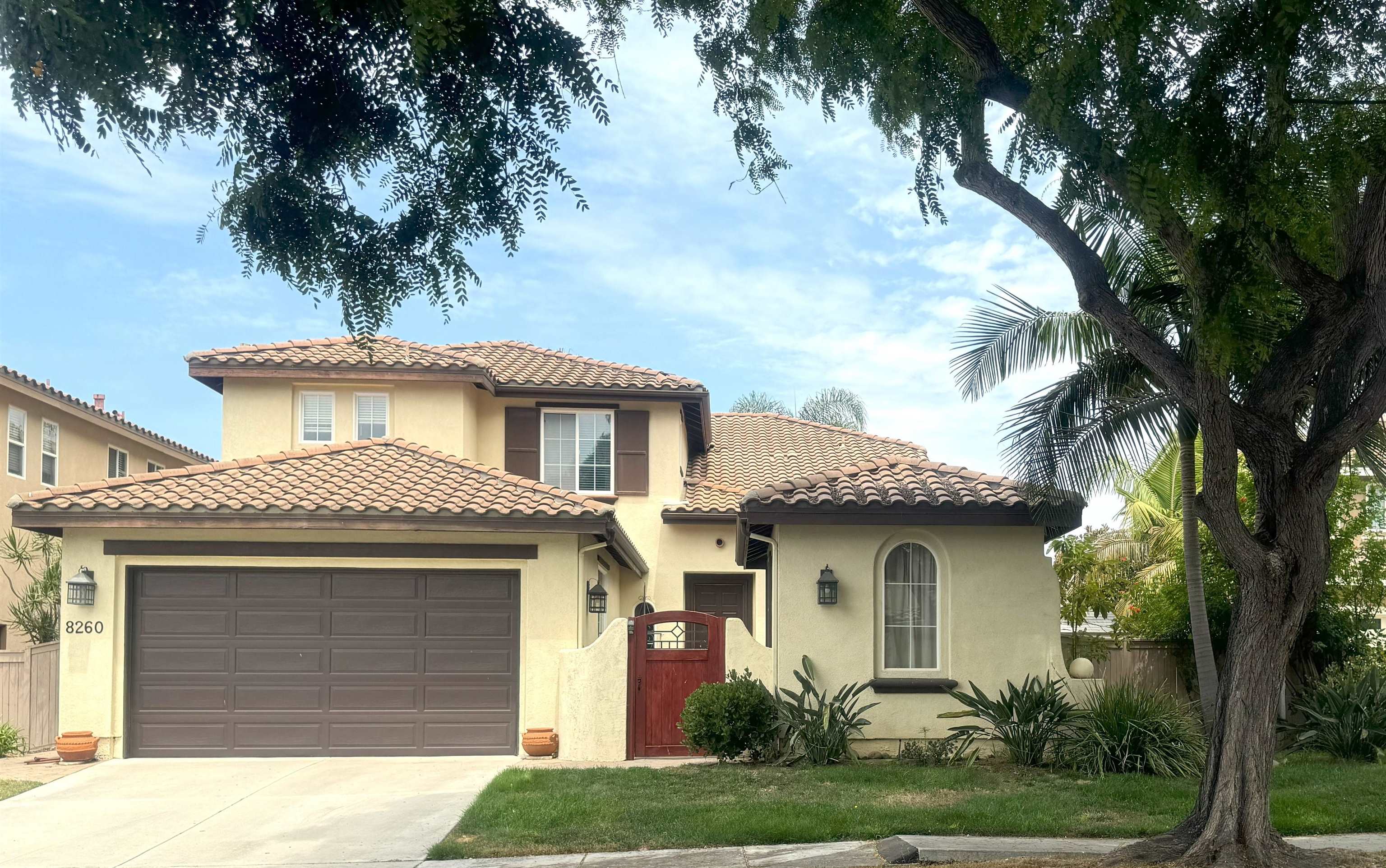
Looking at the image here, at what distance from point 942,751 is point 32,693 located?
1304 centimetres

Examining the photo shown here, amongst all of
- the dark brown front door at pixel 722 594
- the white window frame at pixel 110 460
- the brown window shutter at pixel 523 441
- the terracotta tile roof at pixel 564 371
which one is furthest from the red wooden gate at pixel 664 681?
the white window frame at pixel 110 460

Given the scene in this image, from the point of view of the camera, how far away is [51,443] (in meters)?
24.2

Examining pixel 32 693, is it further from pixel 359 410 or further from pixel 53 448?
pixel 53 448

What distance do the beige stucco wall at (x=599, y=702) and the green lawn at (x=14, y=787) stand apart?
6134 mm

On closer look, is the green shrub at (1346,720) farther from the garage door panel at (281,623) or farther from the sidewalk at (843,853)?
the garage door panel at (281,623)

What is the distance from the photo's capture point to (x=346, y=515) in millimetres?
15375

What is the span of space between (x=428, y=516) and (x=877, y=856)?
8322 millimetres

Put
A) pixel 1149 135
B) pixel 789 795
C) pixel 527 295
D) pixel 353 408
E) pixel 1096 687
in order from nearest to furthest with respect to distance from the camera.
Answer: pixel 1149 135
pixel 789 795
pixel 1096 687
pixel 353 408
pixel 527 295

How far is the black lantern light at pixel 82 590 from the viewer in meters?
15.3

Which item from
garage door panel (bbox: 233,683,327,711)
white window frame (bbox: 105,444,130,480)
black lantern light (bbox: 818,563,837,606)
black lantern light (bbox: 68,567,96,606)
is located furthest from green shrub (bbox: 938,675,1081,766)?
white window frame (bbox: 105,444,130,480)

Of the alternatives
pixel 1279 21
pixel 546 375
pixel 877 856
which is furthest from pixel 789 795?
pixel 546 375

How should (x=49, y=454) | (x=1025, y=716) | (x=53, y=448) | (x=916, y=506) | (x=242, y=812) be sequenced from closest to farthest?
1. (x=242, y=812)
2. (x=1025, y=716)
3. (x=916, y=506)
4. (x=49, y=454)
5. (x=53, y=448)

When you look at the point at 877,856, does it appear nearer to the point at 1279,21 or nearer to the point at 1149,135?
the point at 1149,135

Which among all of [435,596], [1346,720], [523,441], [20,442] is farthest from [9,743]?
[1346,720]
